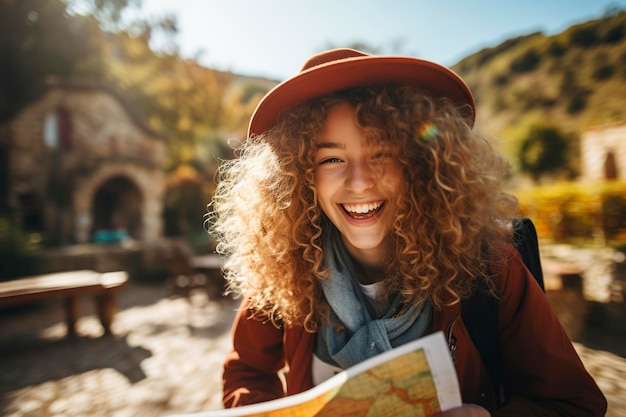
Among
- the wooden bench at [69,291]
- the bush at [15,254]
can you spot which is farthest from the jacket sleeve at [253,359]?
the bush at [15,254]

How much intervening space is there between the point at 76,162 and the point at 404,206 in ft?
51.9

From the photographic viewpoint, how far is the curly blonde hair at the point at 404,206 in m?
1.15

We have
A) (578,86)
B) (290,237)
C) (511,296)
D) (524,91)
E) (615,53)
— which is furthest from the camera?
(524,91)

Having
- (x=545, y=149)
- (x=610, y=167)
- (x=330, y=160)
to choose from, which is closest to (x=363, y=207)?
(x=330, y=160)

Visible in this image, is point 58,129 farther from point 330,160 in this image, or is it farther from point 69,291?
point 330,160

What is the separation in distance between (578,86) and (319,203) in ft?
155

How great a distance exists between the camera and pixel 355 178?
114 cm

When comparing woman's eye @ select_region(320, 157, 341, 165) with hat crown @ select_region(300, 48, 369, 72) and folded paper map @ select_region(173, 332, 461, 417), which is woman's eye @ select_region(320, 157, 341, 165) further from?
folded paper map @ select_region(173, 332, 461, 417)

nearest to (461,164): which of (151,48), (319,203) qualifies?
(319,203)

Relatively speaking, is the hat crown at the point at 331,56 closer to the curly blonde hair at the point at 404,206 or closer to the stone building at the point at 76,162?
the curly blonde hair at the point at 404,206

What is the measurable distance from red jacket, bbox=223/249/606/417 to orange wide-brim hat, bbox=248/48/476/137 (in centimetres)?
63

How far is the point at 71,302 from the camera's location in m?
5.19

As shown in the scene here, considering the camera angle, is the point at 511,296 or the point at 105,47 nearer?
the point at 511,296

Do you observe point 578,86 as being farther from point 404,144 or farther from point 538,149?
point 404,144
